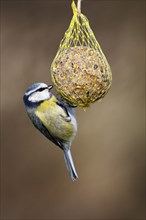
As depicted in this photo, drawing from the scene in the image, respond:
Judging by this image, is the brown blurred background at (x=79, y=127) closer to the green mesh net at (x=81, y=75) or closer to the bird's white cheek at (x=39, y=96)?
the bird's white cheek at (x=39, y=96)

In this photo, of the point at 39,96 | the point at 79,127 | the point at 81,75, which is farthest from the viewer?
the point at 79,127

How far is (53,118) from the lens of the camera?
11.2 ft

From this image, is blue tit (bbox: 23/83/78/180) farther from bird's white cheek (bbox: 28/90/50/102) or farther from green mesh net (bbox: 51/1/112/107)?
green mesh net (bbox: 51/1/112/107)

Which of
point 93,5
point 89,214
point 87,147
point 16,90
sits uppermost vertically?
point 93,5

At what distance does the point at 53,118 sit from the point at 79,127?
84.1 inches

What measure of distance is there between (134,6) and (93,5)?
0.39 metres

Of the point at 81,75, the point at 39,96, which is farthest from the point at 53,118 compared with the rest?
the point at 81,75

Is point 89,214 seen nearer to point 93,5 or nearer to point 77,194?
point 77,194

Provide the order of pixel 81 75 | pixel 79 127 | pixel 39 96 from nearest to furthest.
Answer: pixel 81 75 < pixel 39 96 < pixel 79 127

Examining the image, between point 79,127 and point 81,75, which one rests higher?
point 81,75

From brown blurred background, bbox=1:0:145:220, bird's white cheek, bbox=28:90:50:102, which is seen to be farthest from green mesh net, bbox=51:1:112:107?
brown blurred background, bbox=1:0:145:220

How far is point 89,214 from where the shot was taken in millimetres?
5836

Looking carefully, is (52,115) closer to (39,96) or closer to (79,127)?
(39,96)

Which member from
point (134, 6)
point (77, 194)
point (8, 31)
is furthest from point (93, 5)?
point (77, 194)
